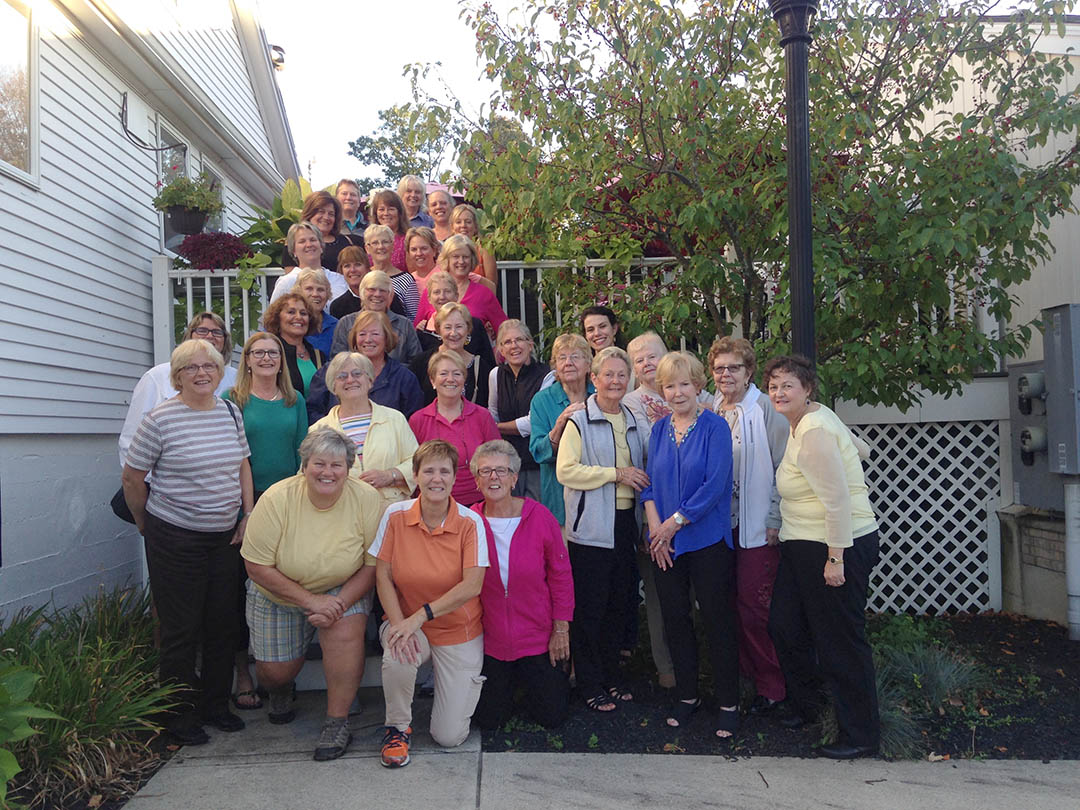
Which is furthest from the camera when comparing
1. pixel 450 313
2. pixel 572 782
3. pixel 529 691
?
pixel 450 313

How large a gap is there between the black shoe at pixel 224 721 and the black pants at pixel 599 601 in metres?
1.71

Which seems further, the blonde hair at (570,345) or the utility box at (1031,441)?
the utility box at (1031,441)

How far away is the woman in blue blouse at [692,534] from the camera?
435 centimetres

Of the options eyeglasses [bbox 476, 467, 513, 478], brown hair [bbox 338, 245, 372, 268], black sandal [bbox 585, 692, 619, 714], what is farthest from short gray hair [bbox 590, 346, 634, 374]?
brown hair [bbox 338, 245, 372, 268]

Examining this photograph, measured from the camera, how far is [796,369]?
4.06 meters

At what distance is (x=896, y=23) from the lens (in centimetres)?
525

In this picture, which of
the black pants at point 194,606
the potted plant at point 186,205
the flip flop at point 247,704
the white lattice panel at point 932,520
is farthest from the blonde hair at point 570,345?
the potted plant at point 186,205

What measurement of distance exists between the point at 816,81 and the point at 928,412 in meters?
2.76

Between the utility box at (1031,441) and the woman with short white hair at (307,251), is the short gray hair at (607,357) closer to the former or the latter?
the woman with short white hair at (307,251)

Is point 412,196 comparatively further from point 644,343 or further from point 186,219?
point 644,343

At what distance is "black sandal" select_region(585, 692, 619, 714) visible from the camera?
465 cm

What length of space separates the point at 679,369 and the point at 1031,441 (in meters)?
3.41

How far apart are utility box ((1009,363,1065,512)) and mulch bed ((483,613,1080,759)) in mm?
1417

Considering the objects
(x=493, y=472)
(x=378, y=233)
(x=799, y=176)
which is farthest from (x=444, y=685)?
(x=378, y=233)
